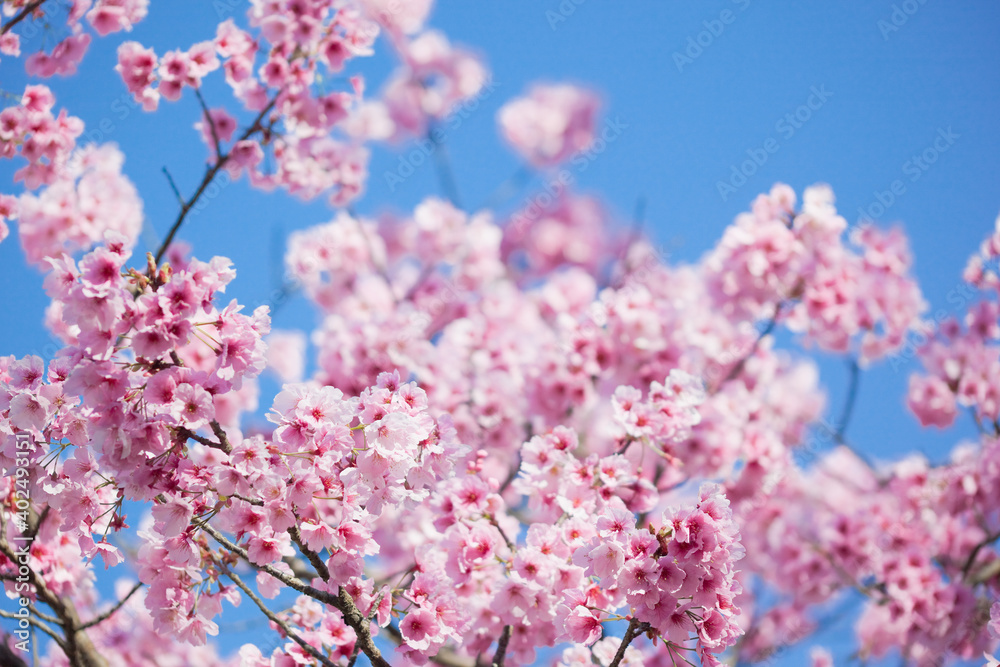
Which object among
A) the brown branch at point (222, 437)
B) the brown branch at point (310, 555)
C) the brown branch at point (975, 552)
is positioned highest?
the brown branch at point (975, 552)

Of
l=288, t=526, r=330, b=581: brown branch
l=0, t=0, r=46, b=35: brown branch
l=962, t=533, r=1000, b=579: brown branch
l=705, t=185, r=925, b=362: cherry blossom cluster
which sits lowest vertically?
l=288, t=526, r=330, b=581: brown branch

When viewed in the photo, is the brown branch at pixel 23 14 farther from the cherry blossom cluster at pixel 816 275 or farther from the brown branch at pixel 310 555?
the cherry blossom cluster at pixel 816 275

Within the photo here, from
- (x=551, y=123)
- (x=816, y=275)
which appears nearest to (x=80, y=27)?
(x=816, y=275)

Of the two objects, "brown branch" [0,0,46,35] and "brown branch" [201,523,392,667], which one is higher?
"brown branch" [0,0,46,35]

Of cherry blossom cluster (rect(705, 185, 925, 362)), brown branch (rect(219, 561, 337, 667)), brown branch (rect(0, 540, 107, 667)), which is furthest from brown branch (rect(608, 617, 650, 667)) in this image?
cherry blossom cluster (rect(705, 185, 925, 362))

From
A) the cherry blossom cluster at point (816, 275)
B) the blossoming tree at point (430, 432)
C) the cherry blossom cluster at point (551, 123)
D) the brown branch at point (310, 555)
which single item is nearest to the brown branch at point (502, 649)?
the blossoming tree at point (430, 432)

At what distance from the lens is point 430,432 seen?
2.69m

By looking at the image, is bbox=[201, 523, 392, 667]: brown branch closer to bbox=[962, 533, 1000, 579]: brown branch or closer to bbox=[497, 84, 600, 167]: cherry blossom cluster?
bbox=[962, 533, 1000, 579]: brown branch

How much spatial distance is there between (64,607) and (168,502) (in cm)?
132

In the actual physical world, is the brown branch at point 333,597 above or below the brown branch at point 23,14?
below

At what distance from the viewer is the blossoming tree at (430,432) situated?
2.43 metres

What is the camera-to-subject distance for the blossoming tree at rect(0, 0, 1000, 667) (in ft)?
7.98

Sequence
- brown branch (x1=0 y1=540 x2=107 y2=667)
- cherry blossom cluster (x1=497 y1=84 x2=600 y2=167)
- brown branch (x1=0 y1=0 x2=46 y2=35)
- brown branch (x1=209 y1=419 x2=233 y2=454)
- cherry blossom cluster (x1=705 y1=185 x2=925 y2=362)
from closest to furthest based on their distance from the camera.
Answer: brown branch (x1=209 y1=419 x2=233 y2=454) < brown branch (x1=0 y1=540 x2=107 y2=667) < brown branch (x1=0 y1=0 x2=46 y2=35) < cherry blossom cluster (x1=705 y1=185 x2=925 y2=362) < cherry blossom cluster (x1=497 y1=84 x2=600 y2=167)

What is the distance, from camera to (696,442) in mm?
5449
